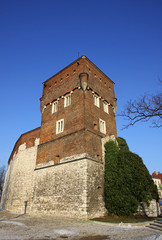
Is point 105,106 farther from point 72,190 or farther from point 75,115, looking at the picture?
point 72,190

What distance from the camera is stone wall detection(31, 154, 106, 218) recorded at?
41.1ft

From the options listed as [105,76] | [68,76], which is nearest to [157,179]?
[105,76]

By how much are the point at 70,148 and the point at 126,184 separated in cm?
534

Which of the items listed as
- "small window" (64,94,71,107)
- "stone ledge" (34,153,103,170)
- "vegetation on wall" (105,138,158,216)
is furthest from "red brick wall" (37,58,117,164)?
"vegetation on wall" (105,138,158,216)

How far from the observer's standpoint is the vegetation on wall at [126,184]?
13.0 m

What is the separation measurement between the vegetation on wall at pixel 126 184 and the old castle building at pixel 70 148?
0.73m

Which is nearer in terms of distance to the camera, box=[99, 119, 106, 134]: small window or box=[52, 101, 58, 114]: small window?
box=[99, 119, 106, 134]: small window

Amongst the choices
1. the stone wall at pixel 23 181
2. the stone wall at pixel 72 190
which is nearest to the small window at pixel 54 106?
the stone wall at pixel 23 181

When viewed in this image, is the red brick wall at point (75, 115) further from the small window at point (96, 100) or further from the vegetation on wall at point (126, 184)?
the vegetation on wall at point (126, 184)

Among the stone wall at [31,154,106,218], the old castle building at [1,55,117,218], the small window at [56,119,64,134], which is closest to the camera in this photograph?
the stone wall at [31,154,106,218]

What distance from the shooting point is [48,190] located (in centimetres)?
1509

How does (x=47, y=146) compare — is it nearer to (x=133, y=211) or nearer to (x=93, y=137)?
(x=93, y=137)

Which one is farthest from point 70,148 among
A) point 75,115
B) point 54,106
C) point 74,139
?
point 54,106

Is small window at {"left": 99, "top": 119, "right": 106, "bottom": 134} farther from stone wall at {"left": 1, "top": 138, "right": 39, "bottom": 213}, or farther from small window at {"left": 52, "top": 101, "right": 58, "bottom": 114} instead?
stone wall at {"left": 1, "top": 138, "right": 39, "bottom": 213}
